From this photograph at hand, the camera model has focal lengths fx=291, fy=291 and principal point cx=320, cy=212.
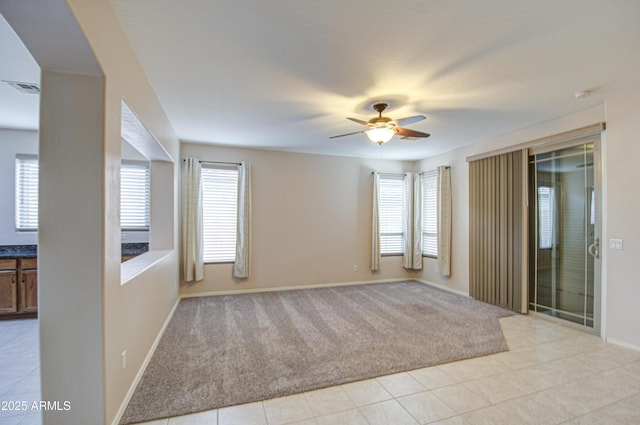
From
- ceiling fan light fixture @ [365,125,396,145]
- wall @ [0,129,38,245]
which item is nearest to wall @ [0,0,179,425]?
ceiling fan light fixture @ [365,125,396,145]

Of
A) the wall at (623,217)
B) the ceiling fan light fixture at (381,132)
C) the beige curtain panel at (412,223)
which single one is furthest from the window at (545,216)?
the ceiling fan light fixture at (381,132)

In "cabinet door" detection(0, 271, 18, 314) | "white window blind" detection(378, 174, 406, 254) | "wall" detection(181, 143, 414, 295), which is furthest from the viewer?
"white window blind" detection(378, 174, 406, 254)

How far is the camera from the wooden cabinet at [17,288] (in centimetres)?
391

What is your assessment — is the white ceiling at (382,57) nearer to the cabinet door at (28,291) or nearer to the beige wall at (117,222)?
the beige wall at (117,222)

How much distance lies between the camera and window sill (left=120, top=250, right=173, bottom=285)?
233 cm

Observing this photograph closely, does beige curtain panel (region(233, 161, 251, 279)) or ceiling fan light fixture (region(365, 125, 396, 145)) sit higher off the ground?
ceiling fan light fixture (region(365, 125, 396, 145))

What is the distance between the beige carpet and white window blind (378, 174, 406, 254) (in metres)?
1.47

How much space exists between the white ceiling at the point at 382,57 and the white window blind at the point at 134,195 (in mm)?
1804

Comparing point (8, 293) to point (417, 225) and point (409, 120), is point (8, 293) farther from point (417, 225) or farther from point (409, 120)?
point (417, 225)

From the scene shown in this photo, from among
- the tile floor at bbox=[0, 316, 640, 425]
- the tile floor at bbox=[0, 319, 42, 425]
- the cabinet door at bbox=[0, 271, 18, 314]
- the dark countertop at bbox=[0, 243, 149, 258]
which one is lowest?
the tile floor at bbox=[0, 319, 42, 425]

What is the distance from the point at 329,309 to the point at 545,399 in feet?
8.78

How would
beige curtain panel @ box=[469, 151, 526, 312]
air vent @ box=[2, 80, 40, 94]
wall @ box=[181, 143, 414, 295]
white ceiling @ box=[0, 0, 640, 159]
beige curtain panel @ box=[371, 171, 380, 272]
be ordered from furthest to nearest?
beige curtain panel @ box=[371, 171, 380, 272] < wall @ box=[181, 143, 414, 295] < beige curtain panel @ box=[469, 151, 526, 312] < air vent @ box=[2, 80, 40, 94] < white ceiling @ box=[0, 0, 640, 159]

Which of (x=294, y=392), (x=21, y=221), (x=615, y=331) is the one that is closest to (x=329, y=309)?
(x=294, y=392)

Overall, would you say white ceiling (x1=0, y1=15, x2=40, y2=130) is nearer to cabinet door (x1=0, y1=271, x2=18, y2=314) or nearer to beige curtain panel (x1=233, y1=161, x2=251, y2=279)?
cabinet door (x1=0, y1=271, x2=18, y2=314)
